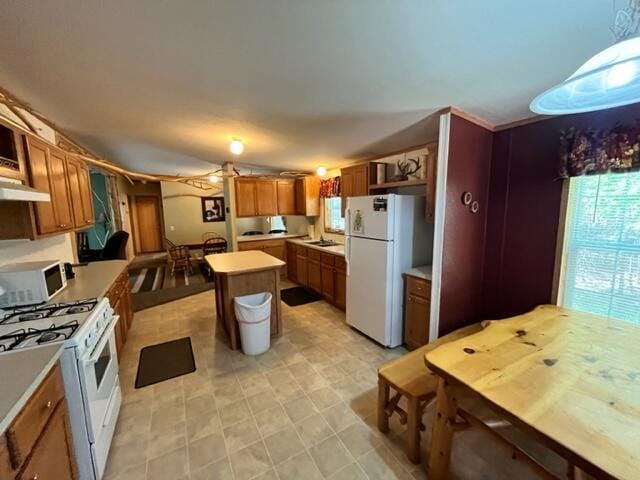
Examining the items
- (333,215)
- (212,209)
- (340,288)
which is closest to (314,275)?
(340,288)

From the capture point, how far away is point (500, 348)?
143 cm

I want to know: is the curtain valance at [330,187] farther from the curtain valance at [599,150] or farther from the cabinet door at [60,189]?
the cabinet door at [60,189]

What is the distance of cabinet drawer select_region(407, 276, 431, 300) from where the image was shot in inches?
98.9

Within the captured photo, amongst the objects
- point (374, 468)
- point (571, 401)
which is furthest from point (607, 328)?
point (374, 468)

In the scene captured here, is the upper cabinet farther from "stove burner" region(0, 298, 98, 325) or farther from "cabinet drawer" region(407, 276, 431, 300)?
"stove burner" region(0, 298, 98, 325)

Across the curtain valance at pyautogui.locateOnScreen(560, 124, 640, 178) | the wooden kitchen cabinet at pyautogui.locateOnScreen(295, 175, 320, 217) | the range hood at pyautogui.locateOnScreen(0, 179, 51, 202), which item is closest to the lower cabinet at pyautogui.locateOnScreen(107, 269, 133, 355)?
the range hood at pyautogui.locateOnScreen(0, 179, 51, 202)

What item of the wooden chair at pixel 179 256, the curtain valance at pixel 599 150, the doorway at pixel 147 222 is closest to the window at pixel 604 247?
the curtain valance at pixel 599 150

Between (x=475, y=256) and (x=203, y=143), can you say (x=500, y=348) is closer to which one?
(x=475, y=256)

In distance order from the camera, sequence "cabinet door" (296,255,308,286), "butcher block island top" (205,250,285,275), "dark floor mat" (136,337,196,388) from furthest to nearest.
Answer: "cabinet door" (296,255,308,286), "butcher block island top" (205,250,285,275), "dark floor mat" (136,337,196,388)

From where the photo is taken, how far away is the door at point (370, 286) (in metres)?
2.73

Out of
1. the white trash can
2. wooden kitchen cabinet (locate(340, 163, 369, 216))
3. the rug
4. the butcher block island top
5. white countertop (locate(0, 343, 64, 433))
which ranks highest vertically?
wooden kitchen cabinet (locate(340, 163, 369, 216))

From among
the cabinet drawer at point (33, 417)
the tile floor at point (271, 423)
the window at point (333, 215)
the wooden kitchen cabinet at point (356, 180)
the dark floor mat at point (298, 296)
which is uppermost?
the wooden kitchen cabinet at point (356, 180)

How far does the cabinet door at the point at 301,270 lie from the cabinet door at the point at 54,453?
362 centimetres

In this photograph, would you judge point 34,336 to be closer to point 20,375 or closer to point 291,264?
point 20,375
